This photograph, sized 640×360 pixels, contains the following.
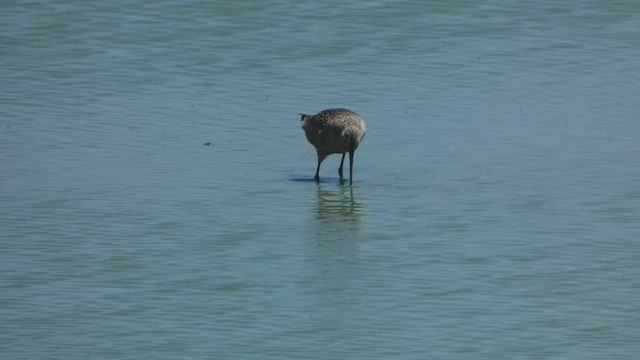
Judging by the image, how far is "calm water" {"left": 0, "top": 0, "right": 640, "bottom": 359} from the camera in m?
10.6

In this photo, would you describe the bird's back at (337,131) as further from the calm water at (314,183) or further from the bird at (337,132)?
the calm water at (314,183)

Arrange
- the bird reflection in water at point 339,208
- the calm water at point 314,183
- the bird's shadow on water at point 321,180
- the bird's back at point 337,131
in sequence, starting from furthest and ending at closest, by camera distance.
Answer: the bird's shadow on water at point 321,180
the bird's back at point 337,131
the bird reflection in water at point 339,208
the calm water at point 314,183

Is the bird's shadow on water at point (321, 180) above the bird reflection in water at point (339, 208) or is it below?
below

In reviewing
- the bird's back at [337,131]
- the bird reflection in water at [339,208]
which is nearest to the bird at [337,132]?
the bird's back at [337,131]

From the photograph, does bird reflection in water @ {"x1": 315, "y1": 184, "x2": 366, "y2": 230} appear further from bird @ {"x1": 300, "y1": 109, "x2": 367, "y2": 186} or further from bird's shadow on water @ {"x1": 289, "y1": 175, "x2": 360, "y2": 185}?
bird @ {"x1": 300, "y1": 109, "x2": 367, "y2": 186}

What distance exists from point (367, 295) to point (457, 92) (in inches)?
269

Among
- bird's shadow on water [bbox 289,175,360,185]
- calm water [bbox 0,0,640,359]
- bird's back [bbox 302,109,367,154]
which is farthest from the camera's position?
bird's shadow on water [bbox 289,175,360,185]

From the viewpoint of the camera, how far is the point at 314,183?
48.1ft

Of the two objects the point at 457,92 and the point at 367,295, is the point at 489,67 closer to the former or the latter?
the point at 457,92

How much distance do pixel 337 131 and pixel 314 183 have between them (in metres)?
0.56

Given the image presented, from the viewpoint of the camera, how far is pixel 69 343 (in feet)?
33.1

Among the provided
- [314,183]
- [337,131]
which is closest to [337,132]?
[337,131]

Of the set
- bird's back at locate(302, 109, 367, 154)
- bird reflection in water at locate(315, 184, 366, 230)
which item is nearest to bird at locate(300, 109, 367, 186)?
bird's back at locate(302, 109, 367, 154)

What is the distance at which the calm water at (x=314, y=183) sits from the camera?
10.6 meters
